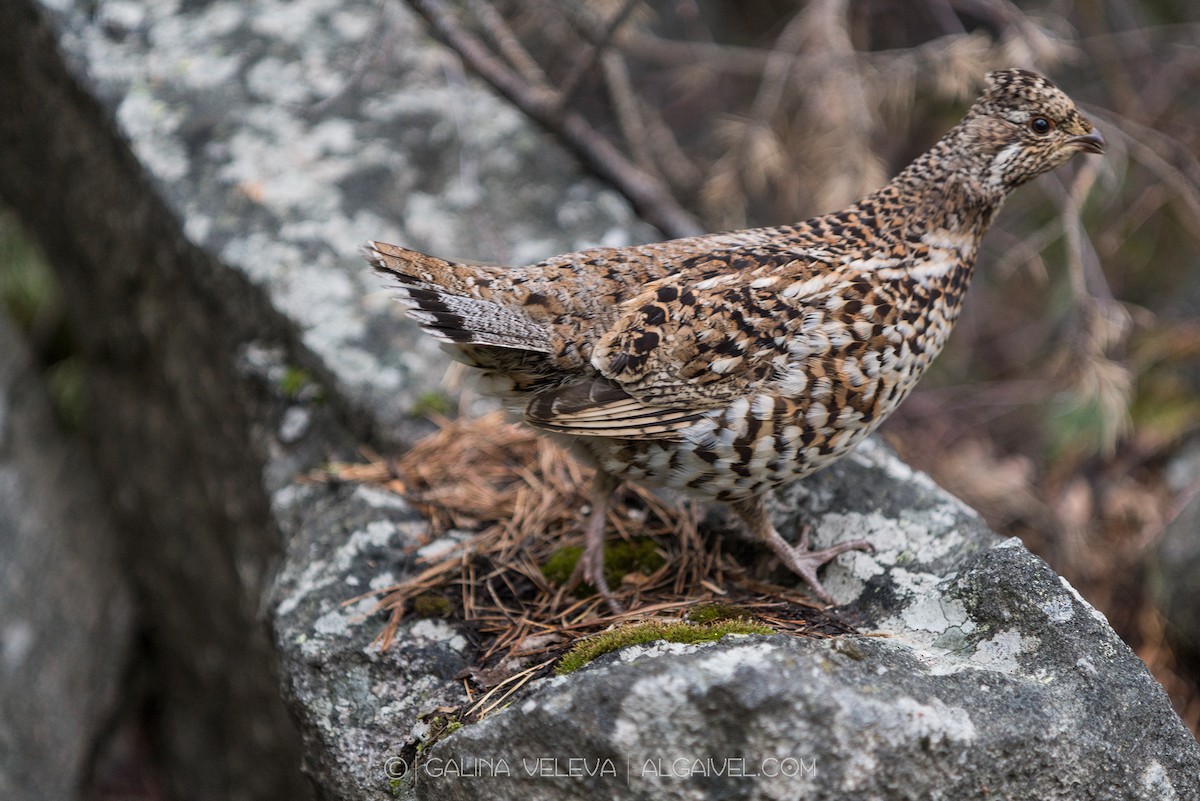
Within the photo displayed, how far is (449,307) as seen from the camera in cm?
281

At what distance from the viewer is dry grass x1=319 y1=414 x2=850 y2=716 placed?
9.10 feet

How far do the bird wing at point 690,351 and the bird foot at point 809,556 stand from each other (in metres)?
0.52

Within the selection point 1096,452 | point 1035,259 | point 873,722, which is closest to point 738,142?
point 1035,259

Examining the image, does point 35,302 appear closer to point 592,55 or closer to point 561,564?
point 592,55

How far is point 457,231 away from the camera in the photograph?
4.36 meters

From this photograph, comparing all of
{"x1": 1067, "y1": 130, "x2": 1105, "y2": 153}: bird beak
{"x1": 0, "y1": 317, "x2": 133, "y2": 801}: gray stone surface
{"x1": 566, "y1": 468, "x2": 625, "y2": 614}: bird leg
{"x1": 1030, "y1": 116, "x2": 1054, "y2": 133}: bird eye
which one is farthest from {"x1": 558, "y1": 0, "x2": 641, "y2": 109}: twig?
{"x1": 0, "y1": 317, "x2": 133, "y2": 801}: gray stone surface

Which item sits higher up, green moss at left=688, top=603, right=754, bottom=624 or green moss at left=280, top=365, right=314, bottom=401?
green moss at left=280, top=365, right=314, bottom=401

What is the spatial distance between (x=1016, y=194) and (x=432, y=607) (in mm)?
5292

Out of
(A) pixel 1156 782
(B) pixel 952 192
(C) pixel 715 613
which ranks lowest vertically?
(A) pixel 1156 782

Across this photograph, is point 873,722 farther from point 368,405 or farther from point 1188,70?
point 1188,70

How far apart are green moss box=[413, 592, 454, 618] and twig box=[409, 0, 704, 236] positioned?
2.30m

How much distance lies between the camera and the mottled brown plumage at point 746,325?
9.35 ft

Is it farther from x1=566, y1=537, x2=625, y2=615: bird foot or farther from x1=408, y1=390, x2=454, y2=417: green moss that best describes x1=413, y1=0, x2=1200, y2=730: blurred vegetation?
x1=566, y1=537, x2=625, y2=615: bird foot

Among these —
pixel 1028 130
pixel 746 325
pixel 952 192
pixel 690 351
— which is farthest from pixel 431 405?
pixel 1028 130
